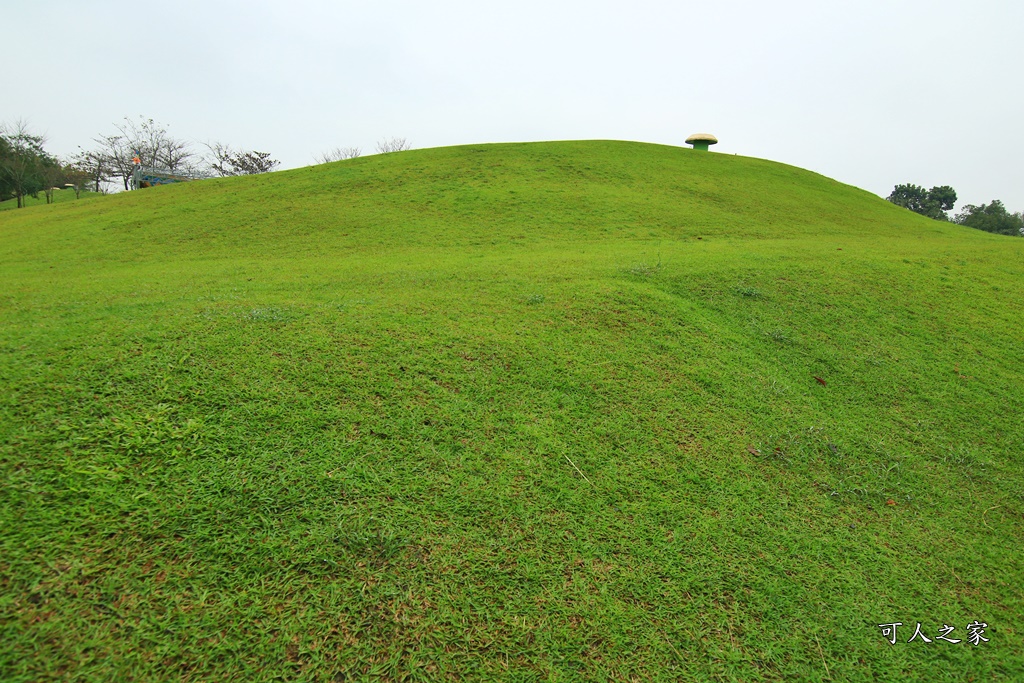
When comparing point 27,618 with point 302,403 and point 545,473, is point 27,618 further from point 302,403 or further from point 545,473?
point 545,473

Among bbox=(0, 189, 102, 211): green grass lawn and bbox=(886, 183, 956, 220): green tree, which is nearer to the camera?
bbox=(0, 189, 102, 211): green grass lawn

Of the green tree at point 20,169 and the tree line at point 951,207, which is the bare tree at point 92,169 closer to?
the green tree at point 20,169

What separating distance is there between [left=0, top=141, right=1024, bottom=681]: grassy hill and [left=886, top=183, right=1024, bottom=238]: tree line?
46.2 m

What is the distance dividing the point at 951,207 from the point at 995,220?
9.18 metres

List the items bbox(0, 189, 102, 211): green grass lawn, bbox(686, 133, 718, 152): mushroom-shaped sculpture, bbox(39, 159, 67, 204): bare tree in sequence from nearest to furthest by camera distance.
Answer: bbox(686, 133, 718, 152): mushroom-shaped sculpture
bbox(0, 189, 102, 211): green grass lawn
bbox(39, 159, 67, 204): bare tree

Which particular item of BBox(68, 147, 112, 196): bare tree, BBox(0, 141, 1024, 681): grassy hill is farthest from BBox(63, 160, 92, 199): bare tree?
BBox(0, 141, 1024, 681): grassy hill

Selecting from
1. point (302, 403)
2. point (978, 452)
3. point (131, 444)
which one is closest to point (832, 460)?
point (978, 452)

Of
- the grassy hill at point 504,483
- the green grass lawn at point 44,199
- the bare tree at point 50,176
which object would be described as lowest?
the grassy hill at point 504,483

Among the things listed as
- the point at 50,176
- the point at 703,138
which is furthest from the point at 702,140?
the point at 50,176

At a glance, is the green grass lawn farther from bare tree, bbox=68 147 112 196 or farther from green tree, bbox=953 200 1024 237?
green tree, bbox=953 200 1024 237

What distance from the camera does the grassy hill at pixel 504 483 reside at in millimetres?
1736

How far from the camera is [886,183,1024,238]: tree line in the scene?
35969mm

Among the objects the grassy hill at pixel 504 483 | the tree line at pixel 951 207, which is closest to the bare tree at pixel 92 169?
the grassy hill at pixel 504 483

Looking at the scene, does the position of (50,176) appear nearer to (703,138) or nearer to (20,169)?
(20,169)
